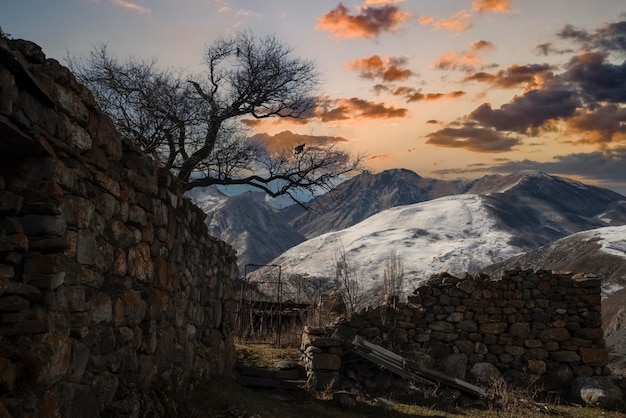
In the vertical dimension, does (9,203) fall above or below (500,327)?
above

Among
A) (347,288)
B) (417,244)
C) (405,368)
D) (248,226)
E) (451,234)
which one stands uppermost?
(248,226)

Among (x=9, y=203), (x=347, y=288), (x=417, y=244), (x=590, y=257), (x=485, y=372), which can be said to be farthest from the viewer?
(x=417, y=244)

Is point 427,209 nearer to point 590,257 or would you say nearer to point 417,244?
point 417,244

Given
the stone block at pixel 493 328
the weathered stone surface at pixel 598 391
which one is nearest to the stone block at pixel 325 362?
the stone block at pixel 493 328

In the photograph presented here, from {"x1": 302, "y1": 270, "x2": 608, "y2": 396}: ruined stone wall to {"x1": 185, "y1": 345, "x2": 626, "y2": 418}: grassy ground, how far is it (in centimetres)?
135

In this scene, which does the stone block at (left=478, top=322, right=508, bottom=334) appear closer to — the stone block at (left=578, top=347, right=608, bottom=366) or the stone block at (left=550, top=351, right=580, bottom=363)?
the stone block at (left=550, top=351, right=580, bottom=363)

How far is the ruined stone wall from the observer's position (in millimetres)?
12242

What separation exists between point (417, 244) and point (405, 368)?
6333 cm

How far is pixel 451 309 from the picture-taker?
12594 millimetres

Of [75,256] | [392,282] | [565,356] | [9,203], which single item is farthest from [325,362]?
[9,203]

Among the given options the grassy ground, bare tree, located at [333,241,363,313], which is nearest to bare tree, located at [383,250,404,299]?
bare tree, located at [333,241,363,313]

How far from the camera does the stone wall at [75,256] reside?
3.62m

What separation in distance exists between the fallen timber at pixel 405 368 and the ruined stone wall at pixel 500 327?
810mm

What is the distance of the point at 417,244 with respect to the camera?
73562 mm
